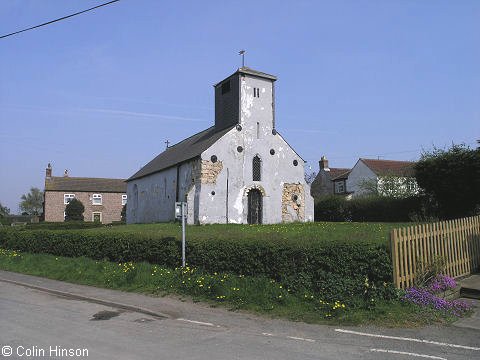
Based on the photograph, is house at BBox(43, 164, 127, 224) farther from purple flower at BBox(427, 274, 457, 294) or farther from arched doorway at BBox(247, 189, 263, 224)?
purple flower at BBox(427, 274, 457, 294)

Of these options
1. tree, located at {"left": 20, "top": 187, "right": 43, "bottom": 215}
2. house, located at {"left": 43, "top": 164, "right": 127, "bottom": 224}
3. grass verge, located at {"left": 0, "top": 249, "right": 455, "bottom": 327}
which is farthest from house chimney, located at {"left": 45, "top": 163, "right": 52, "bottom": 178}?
grass verge, located at {"left": 0, "top": 249, "right": 455, "bottom": 327}

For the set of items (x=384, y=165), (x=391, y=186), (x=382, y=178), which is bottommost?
(x=391, y=186)

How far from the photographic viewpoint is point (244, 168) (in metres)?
31.1

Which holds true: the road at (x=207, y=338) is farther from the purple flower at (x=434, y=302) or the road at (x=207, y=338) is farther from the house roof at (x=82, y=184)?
the house roof at (x=82, y=184)

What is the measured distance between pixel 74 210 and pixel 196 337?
194ft

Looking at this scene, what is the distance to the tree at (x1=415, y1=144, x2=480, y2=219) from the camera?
23.7m

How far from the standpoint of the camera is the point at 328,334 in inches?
304

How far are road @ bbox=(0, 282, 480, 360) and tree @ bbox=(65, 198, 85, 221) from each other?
55655mm

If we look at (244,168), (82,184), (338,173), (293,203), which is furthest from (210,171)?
(82,184)

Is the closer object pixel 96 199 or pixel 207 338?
pixel 207 338

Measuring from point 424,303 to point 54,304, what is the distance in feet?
28.7

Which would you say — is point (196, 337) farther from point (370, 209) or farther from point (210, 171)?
point (370, 209)

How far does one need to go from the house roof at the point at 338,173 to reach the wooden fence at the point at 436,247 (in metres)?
51.1

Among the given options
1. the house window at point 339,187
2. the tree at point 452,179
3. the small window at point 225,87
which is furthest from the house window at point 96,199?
the tree at point 452,179
